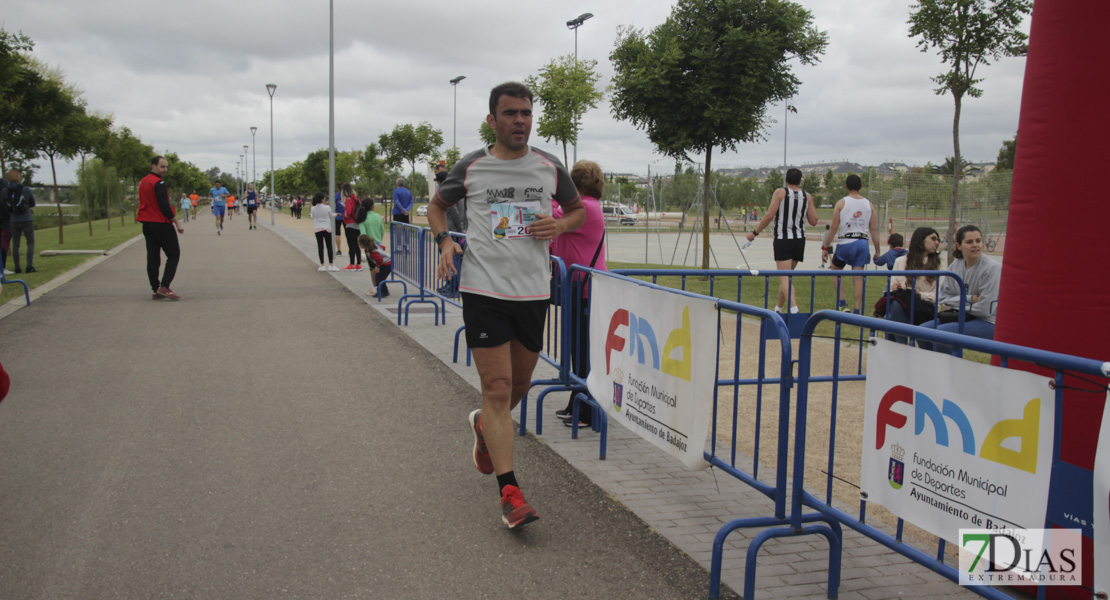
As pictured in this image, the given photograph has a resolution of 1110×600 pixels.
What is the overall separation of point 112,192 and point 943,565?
5083 centimetres

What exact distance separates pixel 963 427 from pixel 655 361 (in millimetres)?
1708

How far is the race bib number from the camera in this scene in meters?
4.02

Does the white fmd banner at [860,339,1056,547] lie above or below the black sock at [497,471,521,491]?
above

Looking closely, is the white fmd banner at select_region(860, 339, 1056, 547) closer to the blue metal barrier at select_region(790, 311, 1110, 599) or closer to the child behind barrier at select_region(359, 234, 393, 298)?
the blue metal barrier at select_region(790, 311, 1110, 599)

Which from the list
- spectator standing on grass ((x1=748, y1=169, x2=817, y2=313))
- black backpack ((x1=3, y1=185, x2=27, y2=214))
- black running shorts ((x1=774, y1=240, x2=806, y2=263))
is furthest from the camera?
black backpack ((x1=3, y1=185, x2=27, y2=214))

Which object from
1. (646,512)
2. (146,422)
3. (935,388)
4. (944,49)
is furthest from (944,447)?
(944,49)

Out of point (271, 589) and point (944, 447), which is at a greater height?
point (944, 447)

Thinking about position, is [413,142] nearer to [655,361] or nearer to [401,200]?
[401,200]

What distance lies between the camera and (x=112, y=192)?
46031 millimetres

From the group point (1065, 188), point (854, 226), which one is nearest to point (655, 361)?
point (1065, 188)

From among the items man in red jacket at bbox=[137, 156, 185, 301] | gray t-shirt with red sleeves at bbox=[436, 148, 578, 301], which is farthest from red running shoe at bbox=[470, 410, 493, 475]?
man in red jacket at bbox=[137, 156, 185, 301]

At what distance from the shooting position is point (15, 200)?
14.9 meters

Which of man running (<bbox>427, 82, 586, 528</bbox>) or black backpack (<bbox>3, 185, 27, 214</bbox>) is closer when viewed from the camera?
man running (<bbox>427, 82, 586, 528</bbox>)

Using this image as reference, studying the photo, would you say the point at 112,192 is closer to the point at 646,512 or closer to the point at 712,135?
the point at 712,135
